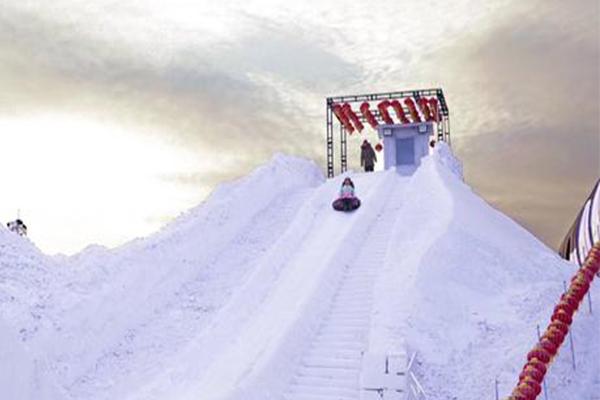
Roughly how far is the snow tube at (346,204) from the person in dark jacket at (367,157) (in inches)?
517

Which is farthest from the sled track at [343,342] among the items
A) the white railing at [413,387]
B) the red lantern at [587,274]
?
the red lantern at [587,274]

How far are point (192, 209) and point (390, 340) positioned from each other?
38.9ft

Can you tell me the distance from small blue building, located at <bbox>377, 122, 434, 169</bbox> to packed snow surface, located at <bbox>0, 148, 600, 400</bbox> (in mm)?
17268

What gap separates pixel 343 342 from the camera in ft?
48.6

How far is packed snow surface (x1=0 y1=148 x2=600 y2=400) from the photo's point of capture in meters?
13.5

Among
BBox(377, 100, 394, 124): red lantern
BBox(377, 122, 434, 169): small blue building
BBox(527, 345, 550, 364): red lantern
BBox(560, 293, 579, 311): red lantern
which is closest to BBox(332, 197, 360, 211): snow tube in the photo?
BBox(560, 293, 579, 311): red lantern

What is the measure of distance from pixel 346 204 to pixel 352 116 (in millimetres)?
17709

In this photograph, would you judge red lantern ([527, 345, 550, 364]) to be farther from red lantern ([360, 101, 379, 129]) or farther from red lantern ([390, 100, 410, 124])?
red lantern ([360, 101, 379, 129])

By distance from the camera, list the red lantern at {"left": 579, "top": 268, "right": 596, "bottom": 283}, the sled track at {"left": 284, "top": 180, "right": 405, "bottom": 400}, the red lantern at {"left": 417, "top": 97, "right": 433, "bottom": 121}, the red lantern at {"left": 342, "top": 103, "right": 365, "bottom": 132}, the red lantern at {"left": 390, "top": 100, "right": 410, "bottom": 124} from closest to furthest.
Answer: the sled track at {"left": 284, "top": 180, "right": 405, "bottom": 400} < the red lantern at {"left": 579, "top": 268, "right": 596, "bottom": 283} < the red lantern at {"left": 417, "top": 97, "right": 433, "bottom": 121} < the red lantern at {"left": 390, "top": 100, "right": 410, "bottom": 124} < the red lantern at {"left": 342, "top": 103, "right": 365, "bottom": 132}

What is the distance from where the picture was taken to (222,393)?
12508mm

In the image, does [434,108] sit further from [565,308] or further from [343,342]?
[565,308]

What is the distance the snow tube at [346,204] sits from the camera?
22.8m

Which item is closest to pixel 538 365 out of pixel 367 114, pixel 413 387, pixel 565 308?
pixel 565 308

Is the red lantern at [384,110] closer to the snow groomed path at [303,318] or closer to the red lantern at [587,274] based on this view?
the snow groomed path at [303,318]
